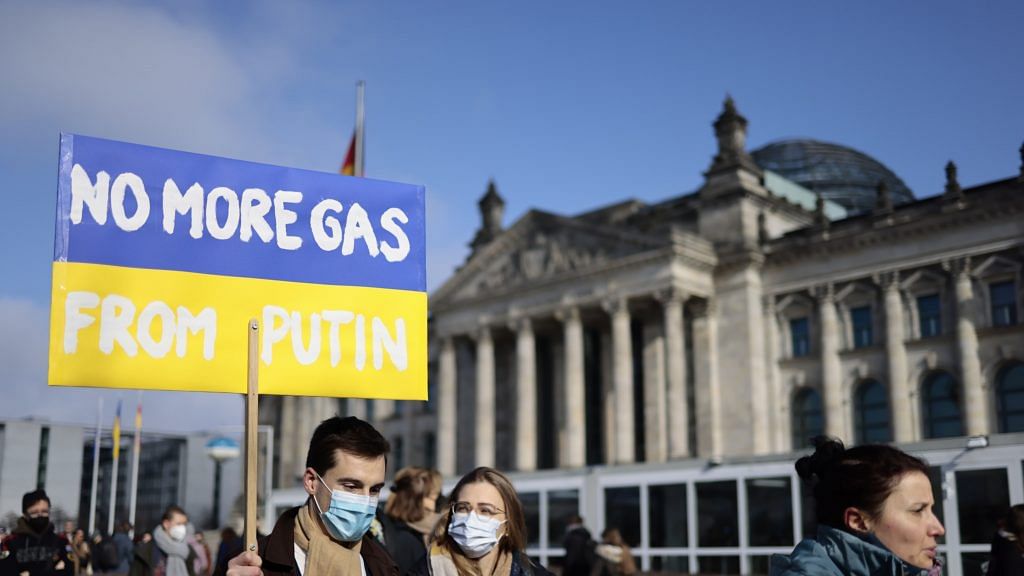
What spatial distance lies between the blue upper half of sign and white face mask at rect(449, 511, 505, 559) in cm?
141

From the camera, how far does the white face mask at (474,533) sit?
566 cm

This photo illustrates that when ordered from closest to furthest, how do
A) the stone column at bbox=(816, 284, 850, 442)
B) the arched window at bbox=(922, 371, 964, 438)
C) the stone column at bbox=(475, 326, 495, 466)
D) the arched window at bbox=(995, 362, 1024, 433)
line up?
the arched window at bbox=(995, 362, 1024, 433), the arched window at bbox=(922, 371, 964, 438), the stone column at bbox=(816, 284, 850, 442), the stone column at bbox=(475, 326, 495, 466)

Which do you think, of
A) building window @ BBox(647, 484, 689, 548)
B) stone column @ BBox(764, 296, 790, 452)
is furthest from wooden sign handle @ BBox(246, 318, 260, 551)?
stone column @ BBox(764, 296, 790, 452)

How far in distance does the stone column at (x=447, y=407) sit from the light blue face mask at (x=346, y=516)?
50463mm

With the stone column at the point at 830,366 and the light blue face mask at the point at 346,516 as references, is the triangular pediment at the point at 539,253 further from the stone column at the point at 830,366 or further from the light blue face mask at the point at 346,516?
the light blue face mask at the point at 346,516

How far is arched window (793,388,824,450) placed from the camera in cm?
4616

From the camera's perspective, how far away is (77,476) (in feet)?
40.3

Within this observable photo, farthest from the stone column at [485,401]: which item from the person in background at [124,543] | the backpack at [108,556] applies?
the backpack at [108,556]

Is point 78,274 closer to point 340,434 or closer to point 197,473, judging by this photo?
point 340,434

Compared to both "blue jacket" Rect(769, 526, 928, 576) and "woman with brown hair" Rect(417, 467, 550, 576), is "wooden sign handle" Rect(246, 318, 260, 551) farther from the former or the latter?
"blue jacket" Rect(769, 526, 928, 576)

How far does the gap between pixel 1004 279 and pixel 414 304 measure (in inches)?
1563

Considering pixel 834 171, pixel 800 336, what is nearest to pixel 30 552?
pixel 800 336

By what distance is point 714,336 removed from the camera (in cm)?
4822

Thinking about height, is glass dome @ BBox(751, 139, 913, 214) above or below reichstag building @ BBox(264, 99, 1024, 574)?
above
